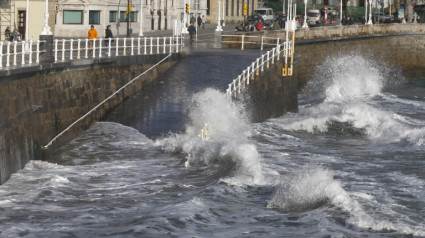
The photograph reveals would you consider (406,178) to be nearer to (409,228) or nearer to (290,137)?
(409,228)

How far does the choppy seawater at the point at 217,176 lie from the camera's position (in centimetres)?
A: 2070

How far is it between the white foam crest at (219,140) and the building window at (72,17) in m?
37.0

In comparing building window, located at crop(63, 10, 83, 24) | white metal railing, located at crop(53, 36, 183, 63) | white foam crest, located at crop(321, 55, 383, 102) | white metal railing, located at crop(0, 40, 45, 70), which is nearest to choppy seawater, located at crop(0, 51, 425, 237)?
white metal railing, located at crop(53, 36, 183, 63)

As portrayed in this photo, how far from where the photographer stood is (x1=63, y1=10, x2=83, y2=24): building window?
2820 inches

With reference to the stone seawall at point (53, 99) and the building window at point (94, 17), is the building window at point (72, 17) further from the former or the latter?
the stone seawall at point (53, 99)

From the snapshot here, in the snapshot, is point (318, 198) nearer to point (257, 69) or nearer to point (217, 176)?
point (217, 176)

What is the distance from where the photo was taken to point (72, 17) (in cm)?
7194

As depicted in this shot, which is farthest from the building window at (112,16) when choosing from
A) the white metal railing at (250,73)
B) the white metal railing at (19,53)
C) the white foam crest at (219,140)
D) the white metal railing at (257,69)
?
the white metal railing at (19,53)

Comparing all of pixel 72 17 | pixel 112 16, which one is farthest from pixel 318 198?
pixel 112 16

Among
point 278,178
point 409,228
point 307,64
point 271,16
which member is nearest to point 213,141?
point 278,178

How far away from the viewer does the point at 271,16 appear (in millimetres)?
92812

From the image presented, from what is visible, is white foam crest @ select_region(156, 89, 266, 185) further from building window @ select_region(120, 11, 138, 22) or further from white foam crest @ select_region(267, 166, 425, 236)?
building window @ select_region(120, 11, 138, 22)

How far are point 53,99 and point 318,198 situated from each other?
36.8 ft

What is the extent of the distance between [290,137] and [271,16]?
186ft
